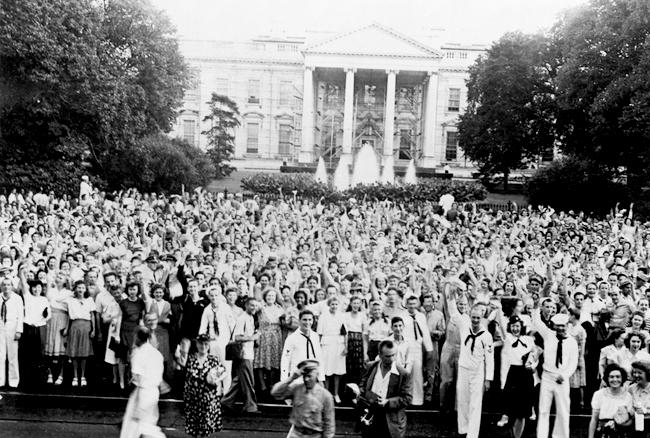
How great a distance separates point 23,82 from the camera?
103 ft

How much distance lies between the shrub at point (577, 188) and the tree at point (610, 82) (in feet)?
5.48

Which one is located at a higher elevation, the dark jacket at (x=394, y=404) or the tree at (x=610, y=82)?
the tree at (x=610, y=82)

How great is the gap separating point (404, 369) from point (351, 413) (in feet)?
10.1

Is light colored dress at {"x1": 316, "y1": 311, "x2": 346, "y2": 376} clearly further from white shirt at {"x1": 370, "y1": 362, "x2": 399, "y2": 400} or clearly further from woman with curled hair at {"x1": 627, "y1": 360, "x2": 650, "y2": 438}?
woman with curled hair at {"x1": 627, "y1": 360, "x2": 650, "y2": 438}

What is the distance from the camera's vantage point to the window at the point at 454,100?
72.0 m

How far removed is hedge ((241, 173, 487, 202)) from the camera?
35.4m

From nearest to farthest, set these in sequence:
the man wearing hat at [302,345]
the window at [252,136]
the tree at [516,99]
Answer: the man wearing hat at [302,345] → the tree at [516,99] → the window at [252,136]

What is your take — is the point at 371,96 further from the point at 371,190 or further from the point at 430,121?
the point at 371,190

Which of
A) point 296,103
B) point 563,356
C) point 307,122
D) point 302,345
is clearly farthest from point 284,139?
point 563,356

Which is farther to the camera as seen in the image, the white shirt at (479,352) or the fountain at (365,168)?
the fountain at (365,168)

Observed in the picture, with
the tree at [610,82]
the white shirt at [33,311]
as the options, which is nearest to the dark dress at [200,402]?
the white shirt at [33,311]

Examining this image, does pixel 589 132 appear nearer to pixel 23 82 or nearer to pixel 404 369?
pixel 23 82

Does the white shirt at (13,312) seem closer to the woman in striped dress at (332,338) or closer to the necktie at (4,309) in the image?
the necktie at (4,309)

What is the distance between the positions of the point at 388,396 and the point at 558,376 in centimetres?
252
